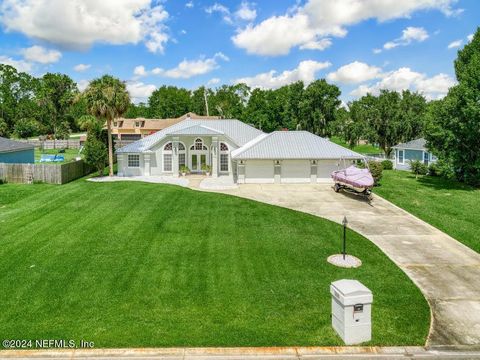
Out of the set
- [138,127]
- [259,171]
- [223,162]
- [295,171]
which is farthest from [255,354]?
[138,127]

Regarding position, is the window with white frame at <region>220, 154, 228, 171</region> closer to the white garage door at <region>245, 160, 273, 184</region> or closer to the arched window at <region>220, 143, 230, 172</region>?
the arched window at <region>220, 143, 230, 172</region>

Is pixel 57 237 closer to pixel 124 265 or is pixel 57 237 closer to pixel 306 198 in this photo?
pixel 124 265

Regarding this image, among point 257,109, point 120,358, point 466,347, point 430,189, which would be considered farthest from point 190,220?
point 257,109

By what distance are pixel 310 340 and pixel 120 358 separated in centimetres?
412

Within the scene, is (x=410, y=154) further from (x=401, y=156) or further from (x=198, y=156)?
(x=198, y=156)

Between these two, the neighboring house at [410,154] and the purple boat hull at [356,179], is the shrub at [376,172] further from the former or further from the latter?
the neighboring house at [410,154]

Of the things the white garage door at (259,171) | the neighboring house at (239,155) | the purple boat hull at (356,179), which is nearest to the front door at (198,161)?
the neighboring house at (239,155)

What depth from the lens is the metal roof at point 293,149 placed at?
3016cm

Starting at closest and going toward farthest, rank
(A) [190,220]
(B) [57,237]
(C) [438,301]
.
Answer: (C) [438,301], (B) [57,237], (A) [190,220]

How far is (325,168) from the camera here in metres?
30.7

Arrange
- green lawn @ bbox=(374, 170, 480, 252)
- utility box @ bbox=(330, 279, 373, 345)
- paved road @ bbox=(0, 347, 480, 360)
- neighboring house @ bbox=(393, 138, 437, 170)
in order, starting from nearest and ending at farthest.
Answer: paved road @ bbox=(0, 347, 480, 360)
utility box @ bbox=(330, 279, 373, 345)
green lawn @ bbox=(374, 170, 480, 252)
neighboring house @ bbox=(393, 138, 437, 170)

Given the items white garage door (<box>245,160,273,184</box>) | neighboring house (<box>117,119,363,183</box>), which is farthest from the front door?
white garage door (<box>245,160,273,184</box>)

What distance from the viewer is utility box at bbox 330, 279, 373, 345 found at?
824cm

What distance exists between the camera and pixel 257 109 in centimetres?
7800
